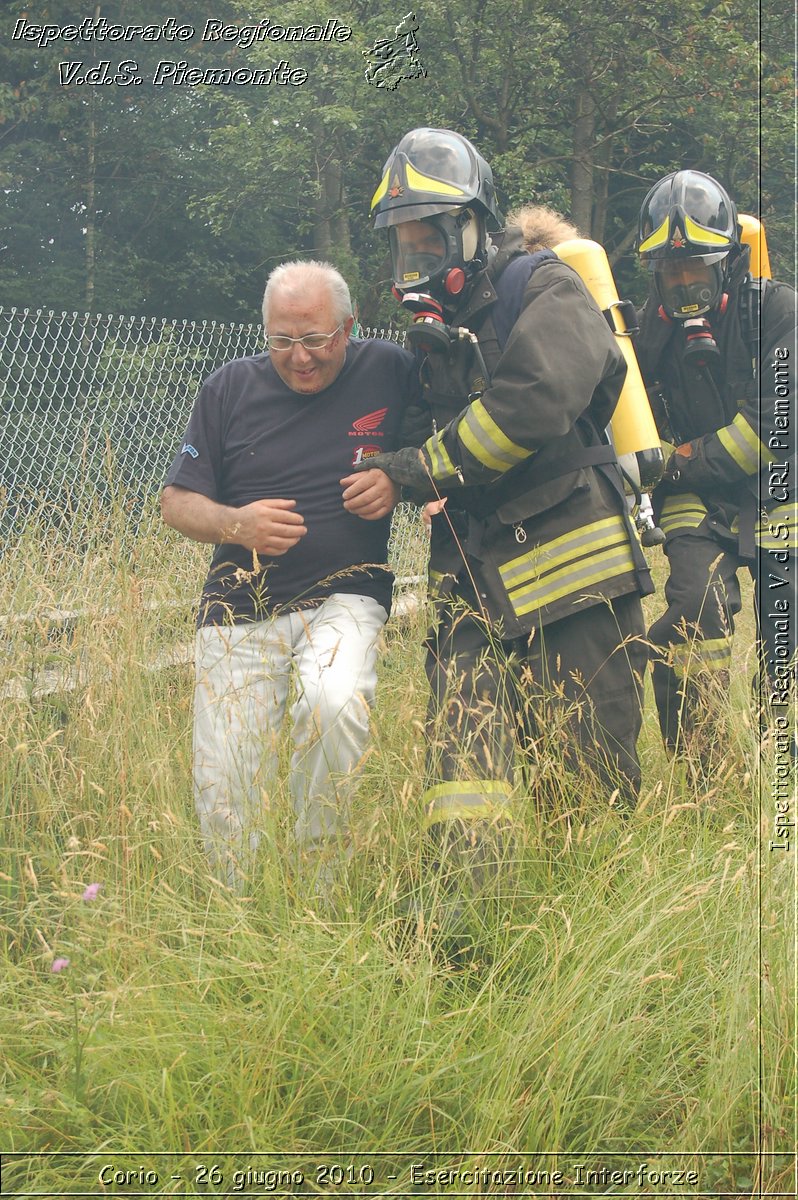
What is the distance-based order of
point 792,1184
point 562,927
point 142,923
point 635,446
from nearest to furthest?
point 792,1184, point 142,923, point 562,927, point 635,446

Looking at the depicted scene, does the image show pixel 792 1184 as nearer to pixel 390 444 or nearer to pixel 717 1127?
pixel 717 1127

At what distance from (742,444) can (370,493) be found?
1649 millimetres

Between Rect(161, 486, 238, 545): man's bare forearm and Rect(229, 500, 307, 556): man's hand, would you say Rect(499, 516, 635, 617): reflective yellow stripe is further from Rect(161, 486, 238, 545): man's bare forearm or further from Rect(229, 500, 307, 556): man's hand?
Rect(161, 486, 238, 545): man's bare forearm

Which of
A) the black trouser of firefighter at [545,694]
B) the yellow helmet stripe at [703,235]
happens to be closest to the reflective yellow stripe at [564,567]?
the black trouser of firefighter at [545,694]

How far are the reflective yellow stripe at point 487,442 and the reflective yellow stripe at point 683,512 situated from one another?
1563mm

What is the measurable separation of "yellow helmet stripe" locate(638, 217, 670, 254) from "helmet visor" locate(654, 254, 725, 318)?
8 cm

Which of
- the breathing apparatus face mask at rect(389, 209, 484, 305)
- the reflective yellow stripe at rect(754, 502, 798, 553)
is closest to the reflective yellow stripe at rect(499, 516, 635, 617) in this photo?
the breathing apparatus face mask at rect(389, 209, 484, 305)

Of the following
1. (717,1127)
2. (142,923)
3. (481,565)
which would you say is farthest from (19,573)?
(717,1127)

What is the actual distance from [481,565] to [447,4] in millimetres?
12700

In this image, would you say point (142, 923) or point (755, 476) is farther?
point (755, 476)

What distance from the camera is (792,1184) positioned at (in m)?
2.20

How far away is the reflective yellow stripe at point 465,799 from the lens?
9.77 ft

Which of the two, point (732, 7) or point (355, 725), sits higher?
point (732, 7)

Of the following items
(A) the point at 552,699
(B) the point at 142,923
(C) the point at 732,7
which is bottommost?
(B) the point at 142,923
